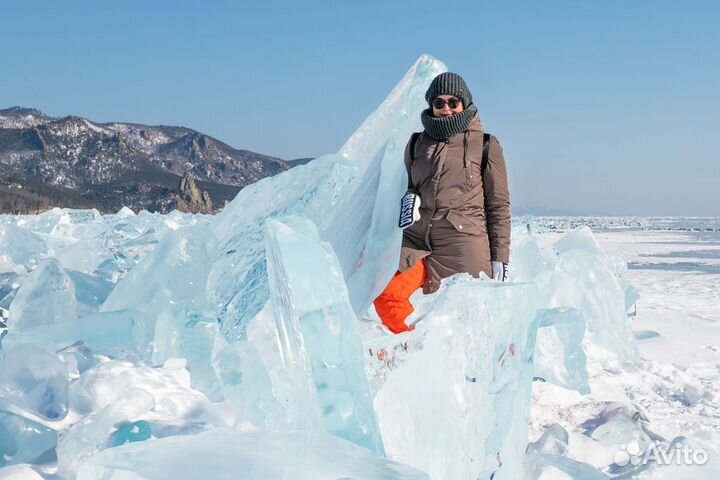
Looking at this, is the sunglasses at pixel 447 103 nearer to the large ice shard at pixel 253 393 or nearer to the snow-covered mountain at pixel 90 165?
the large ice shard at pixel 253 393

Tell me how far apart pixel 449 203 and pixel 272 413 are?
4.34 feet

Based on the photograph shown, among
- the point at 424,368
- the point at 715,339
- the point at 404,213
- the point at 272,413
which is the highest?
the point at 404,213

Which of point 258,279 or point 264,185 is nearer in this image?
point 258,279

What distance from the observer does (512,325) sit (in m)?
1.84

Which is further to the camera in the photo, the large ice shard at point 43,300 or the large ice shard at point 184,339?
the large ice shard at point 43,300

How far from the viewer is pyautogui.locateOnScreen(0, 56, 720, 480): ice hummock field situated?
1.51 m

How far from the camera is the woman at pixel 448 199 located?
2.73 m

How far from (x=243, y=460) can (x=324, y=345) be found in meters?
0.48

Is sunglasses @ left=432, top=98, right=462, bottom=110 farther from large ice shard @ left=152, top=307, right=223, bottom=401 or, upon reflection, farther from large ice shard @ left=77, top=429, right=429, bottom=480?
large ice shard @ left=77, top=429, right=429, bottom=480

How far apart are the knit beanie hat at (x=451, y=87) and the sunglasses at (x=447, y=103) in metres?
0.02

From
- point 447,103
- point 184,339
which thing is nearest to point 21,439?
point 184,339

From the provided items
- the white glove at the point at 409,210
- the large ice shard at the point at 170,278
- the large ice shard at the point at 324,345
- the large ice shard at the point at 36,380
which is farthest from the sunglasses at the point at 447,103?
the large ice shard at the point at 36,380

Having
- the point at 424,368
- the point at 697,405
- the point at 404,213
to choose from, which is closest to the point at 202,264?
the point at 404,213

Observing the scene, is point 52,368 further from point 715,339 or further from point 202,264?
point 715,339
